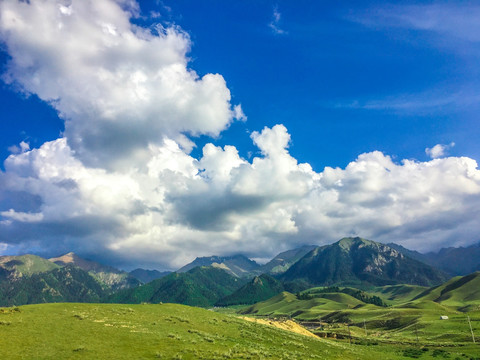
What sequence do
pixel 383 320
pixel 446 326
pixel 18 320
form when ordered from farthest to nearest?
pixel 383 320 → pixel 446 326 → pixel 18 320

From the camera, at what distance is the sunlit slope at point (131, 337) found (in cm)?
3978

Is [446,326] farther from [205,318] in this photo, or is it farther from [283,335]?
[205,318]

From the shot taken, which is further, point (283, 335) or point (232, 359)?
point (283, 335)

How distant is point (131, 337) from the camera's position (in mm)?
46562

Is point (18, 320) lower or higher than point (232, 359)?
higher

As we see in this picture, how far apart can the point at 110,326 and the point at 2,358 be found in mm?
17080

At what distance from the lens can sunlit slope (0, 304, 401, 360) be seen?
131 feet

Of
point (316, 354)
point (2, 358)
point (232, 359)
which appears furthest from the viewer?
point (316, 354)

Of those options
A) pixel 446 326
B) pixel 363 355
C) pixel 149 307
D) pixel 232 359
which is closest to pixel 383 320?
pixel 446 326

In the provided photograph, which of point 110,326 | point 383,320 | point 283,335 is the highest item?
point 110,326

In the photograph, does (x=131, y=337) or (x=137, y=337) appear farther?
(x=137, y=337)

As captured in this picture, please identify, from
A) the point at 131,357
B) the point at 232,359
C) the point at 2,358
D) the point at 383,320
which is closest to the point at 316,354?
the point at 232,359

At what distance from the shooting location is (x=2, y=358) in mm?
35406

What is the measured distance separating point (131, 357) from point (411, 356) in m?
62.4
